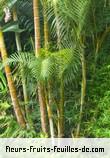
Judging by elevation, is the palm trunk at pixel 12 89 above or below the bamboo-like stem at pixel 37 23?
below

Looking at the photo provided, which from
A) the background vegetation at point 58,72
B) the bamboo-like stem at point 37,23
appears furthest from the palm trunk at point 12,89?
Result: the bamboo-like stem at point 37,23

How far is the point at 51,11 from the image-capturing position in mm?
4199

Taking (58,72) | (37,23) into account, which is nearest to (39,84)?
(58,72)

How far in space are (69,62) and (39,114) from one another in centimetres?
98

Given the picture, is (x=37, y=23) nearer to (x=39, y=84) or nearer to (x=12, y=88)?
(x=39, y=84)

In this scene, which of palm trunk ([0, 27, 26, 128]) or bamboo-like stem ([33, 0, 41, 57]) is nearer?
bamboo-like stem ([33, 0, 41, 57])

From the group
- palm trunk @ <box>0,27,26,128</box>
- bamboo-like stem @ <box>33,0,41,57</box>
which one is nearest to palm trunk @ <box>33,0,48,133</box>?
bamboo-like stem @ <box>33,0,41,57</box>

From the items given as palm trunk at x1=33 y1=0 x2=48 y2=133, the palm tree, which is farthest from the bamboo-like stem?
the palm tree

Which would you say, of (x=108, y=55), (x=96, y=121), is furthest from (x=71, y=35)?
(x=96, y=121)

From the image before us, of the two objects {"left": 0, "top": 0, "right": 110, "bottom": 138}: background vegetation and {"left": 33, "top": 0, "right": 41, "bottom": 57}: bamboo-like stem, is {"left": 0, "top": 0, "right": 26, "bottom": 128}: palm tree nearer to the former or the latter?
{"left": 0, "top": 0, "right": 110, "bottom": 138}: background vegetation

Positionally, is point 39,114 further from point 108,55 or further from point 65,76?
point 108,55

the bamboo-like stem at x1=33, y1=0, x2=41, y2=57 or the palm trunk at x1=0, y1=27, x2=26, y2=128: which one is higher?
the bamboo-like stem at x1=33, y1=0, x2=41, y2=57

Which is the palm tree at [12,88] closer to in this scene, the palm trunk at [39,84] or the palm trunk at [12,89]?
the palm trunk at [12,89]

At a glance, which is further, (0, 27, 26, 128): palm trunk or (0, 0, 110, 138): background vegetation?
(0, 27, 26, 128): palm trunk
